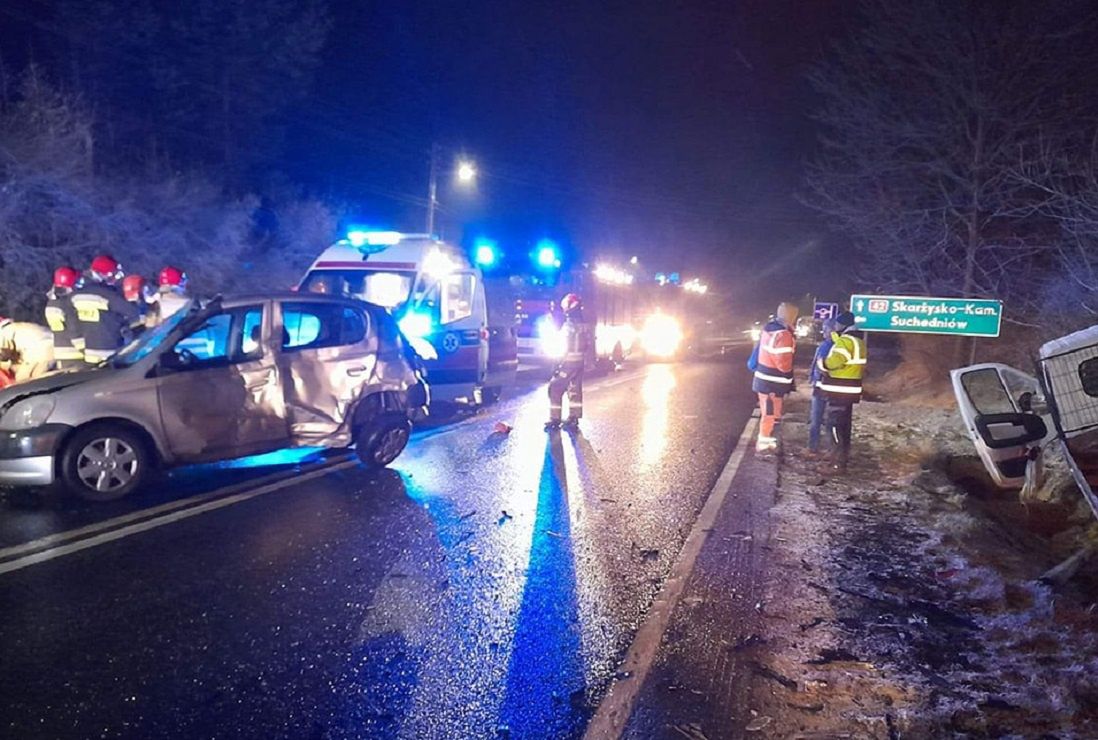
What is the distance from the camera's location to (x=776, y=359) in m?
9.45

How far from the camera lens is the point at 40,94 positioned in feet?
55.6

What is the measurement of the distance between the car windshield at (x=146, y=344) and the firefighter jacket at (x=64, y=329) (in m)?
2.37

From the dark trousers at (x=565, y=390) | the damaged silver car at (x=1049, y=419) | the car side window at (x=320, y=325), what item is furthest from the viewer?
the dark trousers at (x=565, y=390)

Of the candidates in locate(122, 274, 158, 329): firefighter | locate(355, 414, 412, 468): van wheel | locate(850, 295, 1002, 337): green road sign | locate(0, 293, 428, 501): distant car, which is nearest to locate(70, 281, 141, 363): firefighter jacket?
locate(122, 274, 158, 329): firefighter

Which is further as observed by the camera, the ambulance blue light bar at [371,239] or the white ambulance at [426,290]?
the ambulance blue light bar at [371,239]

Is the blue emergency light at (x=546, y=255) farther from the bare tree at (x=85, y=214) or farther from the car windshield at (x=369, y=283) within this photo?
the bare tree at (x=85, y=214)

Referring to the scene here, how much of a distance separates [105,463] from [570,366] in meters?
5.59

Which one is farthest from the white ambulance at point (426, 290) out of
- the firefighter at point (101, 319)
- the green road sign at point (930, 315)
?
the green road sign at point (930, 315)

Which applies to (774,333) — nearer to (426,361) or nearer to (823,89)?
(426,361)

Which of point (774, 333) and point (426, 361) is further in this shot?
point (426, 361)

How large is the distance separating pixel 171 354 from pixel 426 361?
4263mm

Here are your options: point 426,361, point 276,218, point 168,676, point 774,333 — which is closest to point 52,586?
point 168,676

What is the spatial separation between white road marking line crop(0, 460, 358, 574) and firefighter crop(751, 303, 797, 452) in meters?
5.39

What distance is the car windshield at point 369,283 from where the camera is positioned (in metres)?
10.8
